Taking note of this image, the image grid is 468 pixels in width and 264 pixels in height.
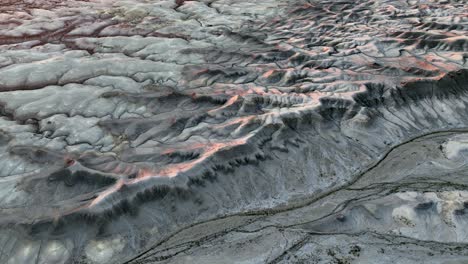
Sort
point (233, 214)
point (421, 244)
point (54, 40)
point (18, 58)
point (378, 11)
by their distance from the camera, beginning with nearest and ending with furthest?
point (421, 244)
point (233, 214)
point (18, 58)
point (54, 40)
point (378, 11)

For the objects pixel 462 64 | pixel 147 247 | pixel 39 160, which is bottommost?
pixel 147 247

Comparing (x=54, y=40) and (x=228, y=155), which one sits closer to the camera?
(x=228, y=155)

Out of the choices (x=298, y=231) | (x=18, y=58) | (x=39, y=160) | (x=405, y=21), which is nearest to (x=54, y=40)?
(x=18, y=58)

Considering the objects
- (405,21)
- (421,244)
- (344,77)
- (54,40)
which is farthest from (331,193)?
(54,40)

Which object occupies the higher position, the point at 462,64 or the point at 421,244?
the point at 462,64

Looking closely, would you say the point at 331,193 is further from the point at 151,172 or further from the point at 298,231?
the point at 151,172

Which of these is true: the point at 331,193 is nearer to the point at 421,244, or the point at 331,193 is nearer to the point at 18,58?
the point at 421,244

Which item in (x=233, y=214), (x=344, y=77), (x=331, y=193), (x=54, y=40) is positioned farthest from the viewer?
(x=54, y=40)
